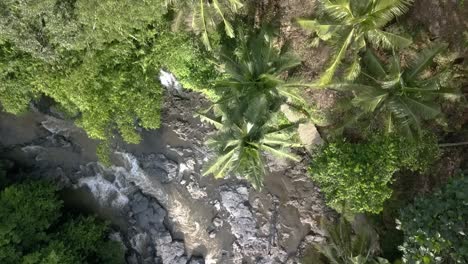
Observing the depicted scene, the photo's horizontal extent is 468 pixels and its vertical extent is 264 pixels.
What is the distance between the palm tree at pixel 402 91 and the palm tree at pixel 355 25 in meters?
0.48

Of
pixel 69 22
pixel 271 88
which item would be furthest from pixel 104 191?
pixel 271 88

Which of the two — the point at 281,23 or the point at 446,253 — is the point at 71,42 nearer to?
the point at 281,23

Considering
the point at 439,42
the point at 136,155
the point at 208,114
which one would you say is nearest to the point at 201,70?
the point at 208,114

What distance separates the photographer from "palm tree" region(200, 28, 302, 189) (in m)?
13.6

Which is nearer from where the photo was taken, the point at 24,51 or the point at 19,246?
the point at 24,51

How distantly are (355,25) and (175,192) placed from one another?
34.6ft

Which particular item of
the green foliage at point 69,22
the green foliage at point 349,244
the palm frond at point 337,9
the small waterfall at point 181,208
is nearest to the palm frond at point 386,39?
the palm frond at point 337,9

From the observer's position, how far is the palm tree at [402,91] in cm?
1205

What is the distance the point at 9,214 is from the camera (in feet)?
53.5

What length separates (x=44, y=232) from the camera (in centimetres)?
1691

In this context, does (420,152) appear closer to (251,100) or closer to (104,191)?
(251,100)

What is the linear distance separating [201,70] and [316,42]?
4008 mm

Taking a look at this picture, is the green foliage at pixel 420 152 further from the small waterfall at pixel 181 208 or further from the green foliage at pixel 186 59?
the small waterfall at pixel 181 208

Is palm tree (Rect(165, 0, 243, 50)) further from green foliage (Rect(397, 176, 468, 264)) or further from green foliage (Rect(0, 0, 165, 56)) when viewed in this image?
green foliage (Rect(397, 176, 468, 264))
